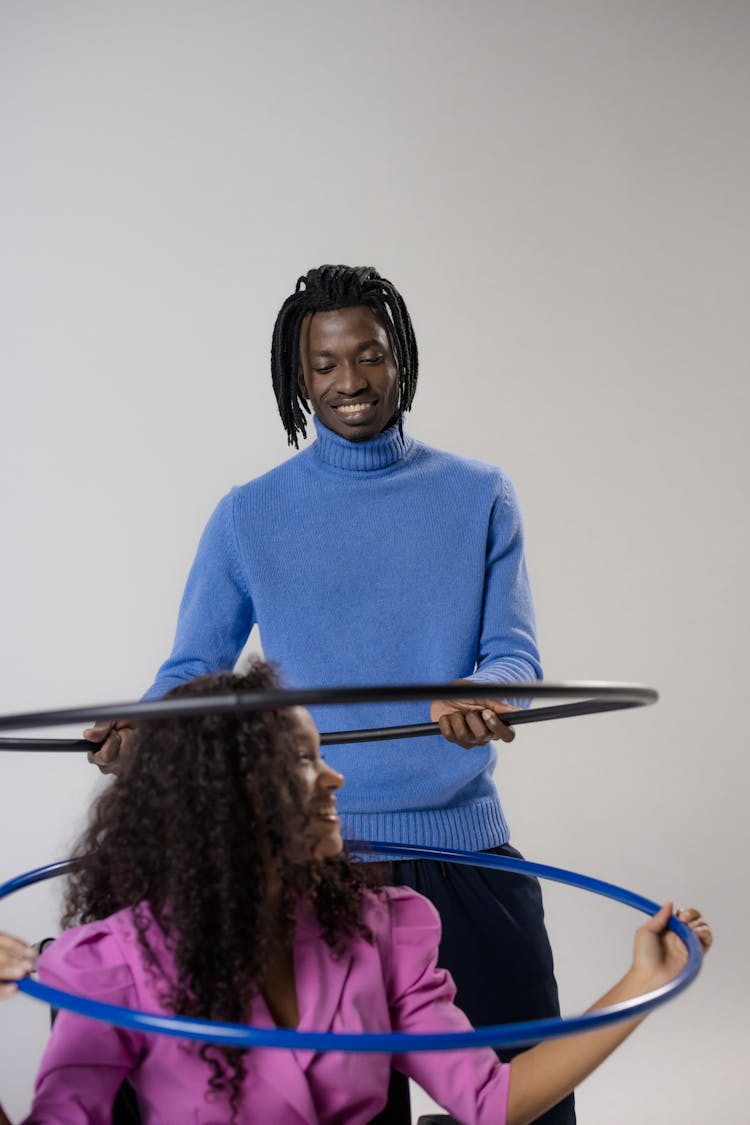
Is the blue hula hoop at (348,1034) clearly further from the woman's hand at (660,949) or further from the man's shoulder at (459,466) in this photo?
the man's shoulder at (459,466)

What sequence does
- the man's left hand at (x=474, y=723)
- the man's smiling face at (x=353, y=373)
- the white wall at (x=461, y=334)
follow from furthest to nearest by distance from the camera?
the white wall at (x=461, y=334) → the man's smiling face at (x=353, y=373) → the man's left hand at (x=474, y=723)

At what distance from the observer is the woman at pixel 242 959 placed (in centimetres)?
159

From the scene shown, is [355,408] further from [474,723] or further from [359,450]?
[474,723]

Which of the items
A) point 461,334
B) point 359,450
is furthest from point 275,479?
point 461,334

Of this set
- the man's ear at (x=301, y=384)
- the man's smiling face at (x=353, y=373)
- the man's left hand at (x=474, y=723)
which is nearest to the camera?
the man's left hand at (x=474, y=723)

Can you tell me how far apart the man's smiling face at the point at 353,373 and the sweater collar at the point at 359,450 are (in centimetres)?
2

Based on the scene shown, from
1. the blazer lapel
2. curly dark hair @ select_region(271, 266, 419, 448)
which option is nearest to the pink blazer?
the blazer lapel

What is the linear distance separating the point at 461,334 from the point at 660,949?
8.41 ft

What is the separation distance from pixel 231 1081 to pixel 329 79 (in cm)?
308

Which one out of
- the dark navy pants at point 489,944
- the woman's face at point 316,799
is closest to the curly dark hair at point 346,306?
the dark navy pants at point 489,944

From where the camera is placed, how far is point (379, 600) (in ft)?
7.76

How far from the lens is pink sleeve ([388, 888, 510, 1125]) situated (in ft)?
5.58

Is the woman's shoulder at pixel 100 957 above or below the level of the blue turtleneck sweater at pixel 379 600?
below

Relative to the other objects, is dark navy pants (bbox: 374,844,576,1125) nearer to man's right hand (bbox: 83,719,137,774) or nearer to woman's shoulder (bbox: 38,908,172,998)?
man's right hand (bbox: 83,719,137,774)
